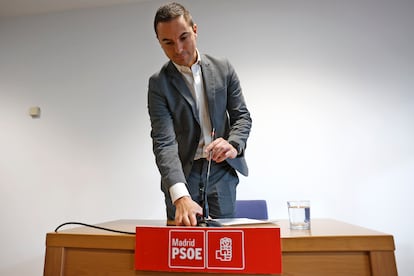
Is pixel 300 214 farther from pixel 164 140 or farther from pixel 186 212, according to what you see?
pixel 164 140

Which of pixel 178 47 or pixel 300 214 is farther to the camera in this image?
pixel 178 47

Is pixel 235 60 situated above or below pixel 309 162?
above

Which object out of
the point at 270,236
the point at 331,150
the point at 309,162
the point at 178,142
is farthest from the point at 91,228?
the point at 331,150

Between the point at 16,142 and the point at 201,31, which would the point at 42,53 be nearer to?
the point at 16,142

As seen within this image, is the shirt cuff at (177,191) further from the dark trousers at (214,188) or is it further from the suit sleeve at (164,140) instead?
the dark trousers at (214,188)

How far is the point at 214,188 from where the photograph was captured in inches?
41.1

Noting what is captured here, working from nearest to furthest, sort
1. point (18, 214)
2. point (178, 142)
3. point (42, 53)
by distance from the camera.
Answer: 1. point (178, 142)
2. point (18, 214)
3. point (42, 53)

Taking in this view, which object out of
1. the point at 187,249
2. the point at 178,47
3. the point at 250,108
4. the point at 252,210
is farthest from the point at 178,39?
the point at 250,108

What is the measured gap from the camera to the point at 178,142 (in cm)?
109

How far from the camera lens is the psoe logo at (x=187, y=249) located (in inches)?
24.3

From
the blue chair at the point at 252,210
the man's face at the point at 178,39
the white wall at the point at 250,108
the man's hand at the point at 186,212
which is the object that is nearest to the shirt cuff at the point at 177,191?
the man's hand at the point at 186,212

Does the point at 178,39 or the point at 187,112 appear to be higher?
the point at 178,39

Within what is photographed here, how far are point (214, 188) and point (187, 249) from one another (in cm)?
43

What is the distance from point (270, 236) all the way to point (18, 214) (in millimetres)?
2471
